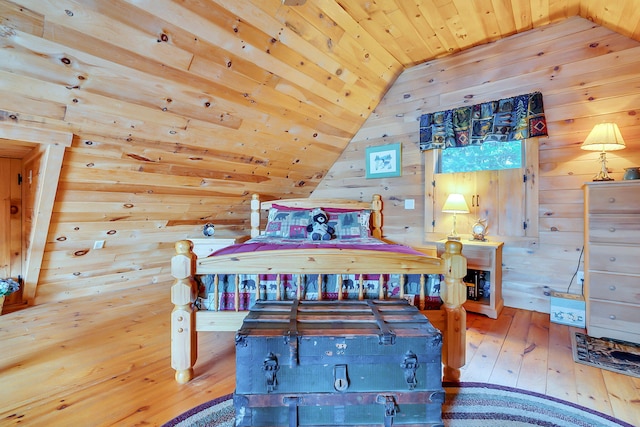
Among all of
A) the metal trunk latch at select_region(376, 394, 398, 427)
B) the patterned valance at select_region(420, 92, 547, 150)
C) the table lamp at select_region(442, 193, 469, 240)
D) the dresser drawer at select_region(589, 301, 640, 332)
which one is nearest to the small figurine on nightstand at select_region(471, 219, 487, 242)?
the table lamp at select_region(442, 193, 469, 240)

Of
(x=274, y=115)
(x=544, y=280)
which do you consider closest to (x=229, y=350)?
(x=274, y=115)

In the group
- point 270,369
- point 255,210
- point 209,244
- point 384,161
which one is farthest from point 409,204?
point 270,369

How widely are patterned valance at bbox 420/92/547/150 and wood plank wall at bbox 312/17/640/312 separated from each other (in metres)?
0.10

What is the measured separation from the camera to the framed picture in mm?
3449

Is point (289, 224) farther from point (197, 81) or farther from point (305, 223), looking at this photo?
point (197, 81)

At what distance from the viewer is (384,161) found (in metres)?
3.54

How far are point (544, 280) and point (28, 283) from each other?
4.71 m

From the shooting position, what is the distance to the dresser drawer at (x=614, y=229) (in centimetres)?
205

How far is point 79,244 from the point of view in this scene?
278 centimetres

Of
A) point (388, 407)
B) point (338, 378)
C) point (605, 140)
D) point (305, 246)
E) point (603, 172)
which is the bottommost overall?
point (388, 407)

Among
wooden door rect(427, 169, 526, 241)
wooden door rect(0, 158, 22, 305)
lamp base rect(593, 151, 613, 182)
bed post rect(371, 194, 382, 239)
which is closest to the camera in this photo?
lamp base rect(593, 151, 613, 182)

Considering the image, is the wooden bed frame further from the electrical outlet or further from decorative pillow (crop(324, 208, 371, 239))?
the electrical outlet

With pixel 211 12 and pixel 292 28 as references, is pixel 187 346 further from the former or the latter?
pixel 292 28

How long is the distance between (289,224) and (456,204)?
5.46ft
